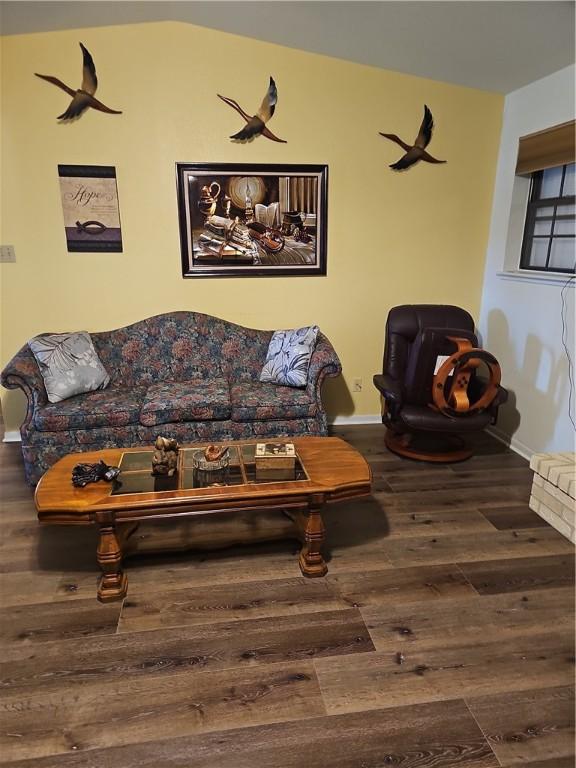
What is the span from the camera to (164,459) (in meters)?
2.24

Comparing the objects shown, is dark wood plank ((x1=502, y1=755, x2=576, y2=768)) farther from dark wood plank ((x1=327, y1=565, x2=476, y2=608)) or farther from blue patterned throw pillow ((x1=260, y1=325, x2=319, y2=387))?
blue patterned throw pillow ((x1=260, y1=325, x2=319, y2=387))

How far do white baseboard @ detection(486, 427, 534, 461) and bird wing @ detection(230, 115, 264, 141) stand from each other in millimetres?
2814

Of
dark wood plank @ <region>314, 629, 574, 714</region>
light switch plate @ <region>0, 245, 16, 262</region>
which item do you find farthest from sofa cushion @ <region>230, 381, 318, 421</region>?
light switch plate @ <region>0, 245, 16, 262</region>

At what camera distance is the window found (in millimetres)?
3213

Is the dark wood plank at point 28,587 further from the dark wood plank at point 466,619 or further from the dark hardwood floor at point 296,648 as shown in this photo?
the dark wood plank at point 466,619

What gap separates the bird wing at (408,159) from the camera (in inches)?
143

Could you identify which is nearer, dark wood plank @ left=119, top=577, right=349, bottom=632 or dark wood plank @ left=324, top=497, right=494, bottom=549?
dark wood plank @ left=119, top=577, right=349, bottom=632

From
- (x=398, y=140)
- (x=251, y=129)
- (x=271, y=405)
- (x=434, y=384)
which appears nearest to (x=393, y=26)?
(x=398, y=140)

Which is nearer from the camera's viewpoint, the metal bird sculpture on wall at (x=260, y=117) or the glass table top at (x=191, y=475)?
the glass table top at (x=191, y=475)

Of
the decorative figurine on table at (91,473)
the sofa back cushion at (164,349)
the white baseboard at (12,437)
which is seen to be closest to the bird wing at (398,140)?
the sofa back cushion at (164,349)

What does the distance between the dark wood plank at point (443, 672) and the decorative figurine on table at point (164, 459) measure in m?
1.01

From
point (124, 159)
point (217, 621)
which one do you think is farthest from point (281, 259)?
point (217, 621)

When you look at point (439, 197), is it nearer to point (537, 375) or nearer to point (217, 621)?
point (537, 375)

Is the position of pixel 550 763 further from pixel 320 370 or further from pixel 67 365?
pixel 67 365
